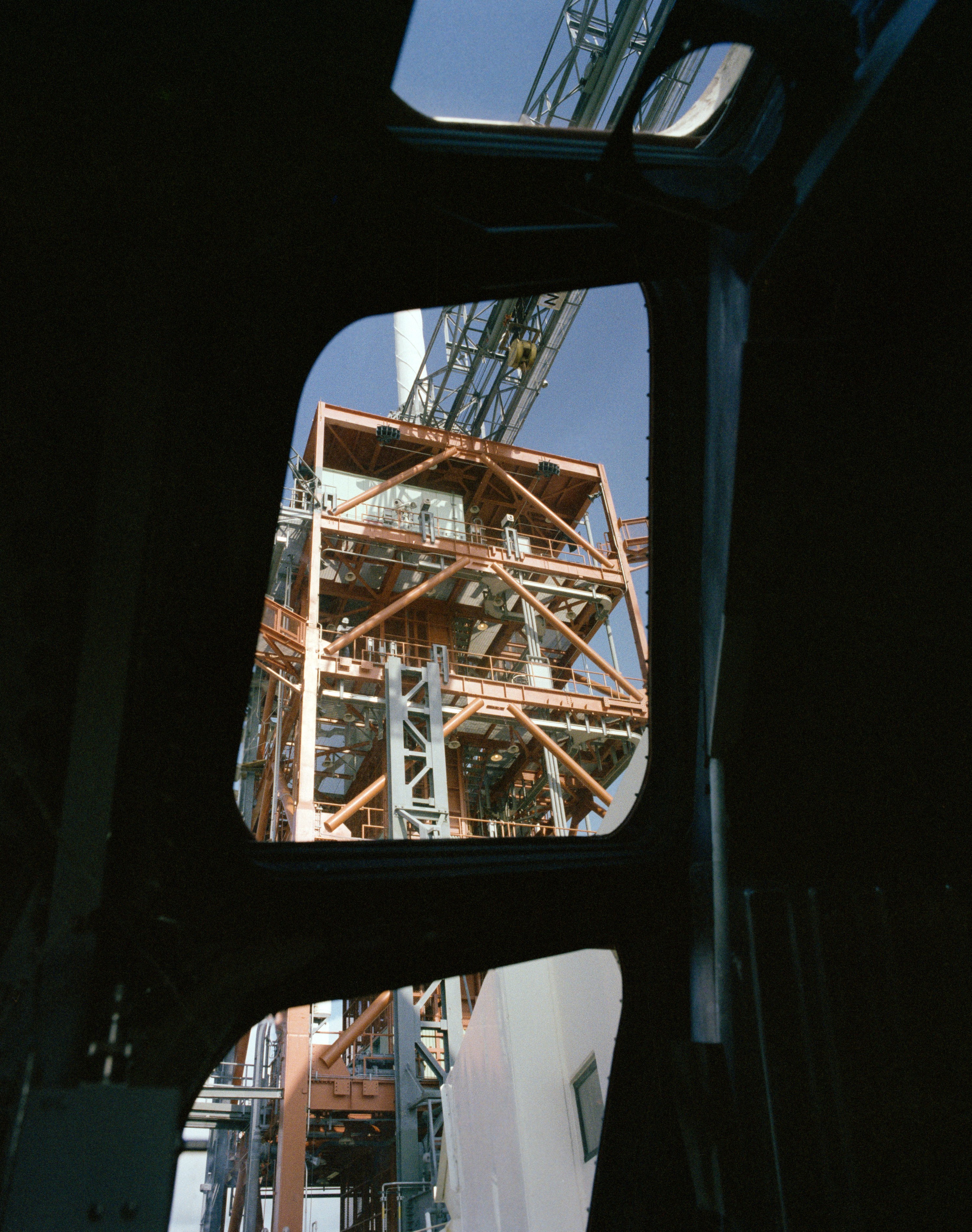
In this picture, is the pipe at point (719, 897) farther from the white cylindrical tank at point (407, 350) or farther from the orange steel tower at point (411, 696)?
the white cylindrical tank at point (407, 350)

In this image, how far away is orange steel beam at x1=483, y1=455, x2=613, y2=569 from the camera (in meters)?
19.9

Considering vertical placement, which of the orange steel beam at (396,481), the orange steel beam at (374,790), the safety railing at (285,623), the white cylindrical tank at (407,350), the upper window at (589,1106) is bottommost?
the upper window at (589,1106)

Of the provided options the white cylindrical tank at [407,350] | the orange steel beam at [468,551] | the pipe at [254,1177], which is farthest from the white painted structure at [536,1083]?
the white cylindrical tank at [407,350]

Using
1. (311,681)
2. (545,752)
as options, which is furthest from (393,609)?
(545,752)

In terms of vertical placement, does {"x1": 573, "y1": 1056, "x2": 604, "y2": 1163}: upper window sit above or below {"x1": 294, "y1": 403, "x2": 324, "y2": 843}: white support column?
below

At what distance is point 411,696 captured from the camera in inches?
643

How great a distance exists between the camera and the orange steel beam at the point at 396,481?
18.7 metres

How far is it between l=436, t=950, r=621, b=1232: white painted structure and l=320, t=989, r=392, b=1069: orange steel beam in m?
5.63

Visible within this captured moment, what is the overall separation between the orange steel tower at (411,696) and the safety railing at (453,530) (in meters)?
0.09

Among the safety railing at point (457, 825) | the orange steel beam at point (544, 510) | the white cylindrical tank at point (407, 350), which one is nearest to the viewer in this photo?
the safety railing at point (457, 825)

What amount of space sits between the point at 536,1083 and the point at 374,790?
9.58 meters

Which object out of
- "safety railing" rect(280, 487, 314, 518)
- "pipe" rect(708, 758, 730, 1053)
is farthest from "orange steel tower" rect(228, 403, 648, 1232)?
"pipe" rect(708, 758, 730, 1053)

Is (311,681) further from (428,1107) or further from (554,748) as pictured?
(428,1107)

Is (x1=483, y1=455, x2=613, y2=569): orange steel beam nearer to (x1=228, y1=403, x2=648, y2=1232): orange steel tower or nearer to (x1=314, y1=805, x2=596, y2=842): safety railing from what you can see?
(x1=228, y1=403, x2=648, y2=1232): orange steel tower
